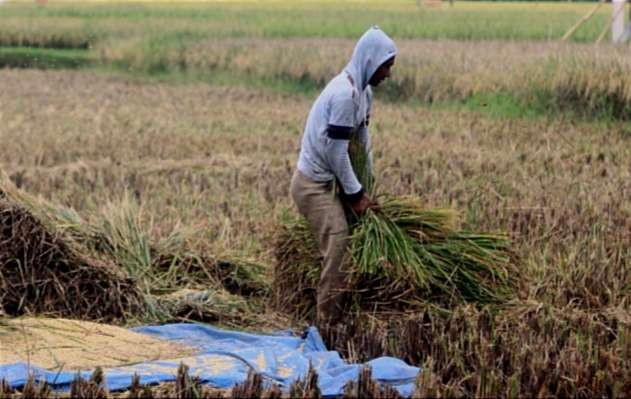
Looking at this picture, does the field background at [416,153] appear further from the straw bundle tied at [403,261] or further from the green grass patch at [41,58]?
the straw bundle tied at [403,261]

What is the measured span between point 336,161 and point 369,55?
1.84 ft

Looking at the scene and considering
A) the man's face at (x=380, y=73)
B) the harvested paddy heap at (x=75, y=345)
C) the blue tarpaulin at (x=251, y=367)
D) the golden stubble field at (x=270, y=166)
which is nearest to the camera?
the blue tarpaulin at (x=251, y=367)

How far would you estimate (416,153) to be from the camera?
11766mm

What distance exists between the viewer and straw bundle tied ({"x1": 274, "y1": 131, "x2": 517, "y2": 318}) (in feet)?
21.5

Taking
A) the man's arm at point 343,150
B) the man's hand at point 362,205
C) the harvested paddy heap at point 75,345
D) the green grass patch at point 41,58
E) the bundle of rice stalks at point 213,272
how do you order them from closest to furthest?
the harvested paddy heap at point 75,345 → the man's arm at point 343,150 → the man's hand at point 362,205 → the bundle of rice stalks at point 213,272 → the green grass patch at point 41,58

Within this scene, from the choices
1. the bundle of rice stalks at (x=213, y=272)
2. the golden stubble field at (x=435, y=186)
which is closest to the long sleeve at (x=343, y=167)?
the golden stubble field at (x=435, y=186)

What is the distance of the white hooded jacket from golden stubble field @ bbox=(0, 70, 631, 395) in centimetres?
85

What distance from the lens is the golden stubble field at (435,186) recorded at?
5.48m

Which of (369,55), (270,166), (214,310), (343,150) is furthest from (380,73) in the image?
(270,166)

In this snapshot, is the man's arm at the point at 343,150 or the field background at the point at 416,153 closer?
the field background at the point at 416,153

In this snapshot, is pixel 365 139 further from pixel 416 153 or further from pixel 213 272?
pixel 416 153

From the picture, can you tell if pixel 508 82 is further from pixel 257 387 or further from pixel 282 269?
pixel 257 387

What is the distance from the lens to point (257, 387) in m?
4.57

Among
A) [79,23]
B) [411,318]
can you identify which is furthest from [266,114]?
[79,23]
